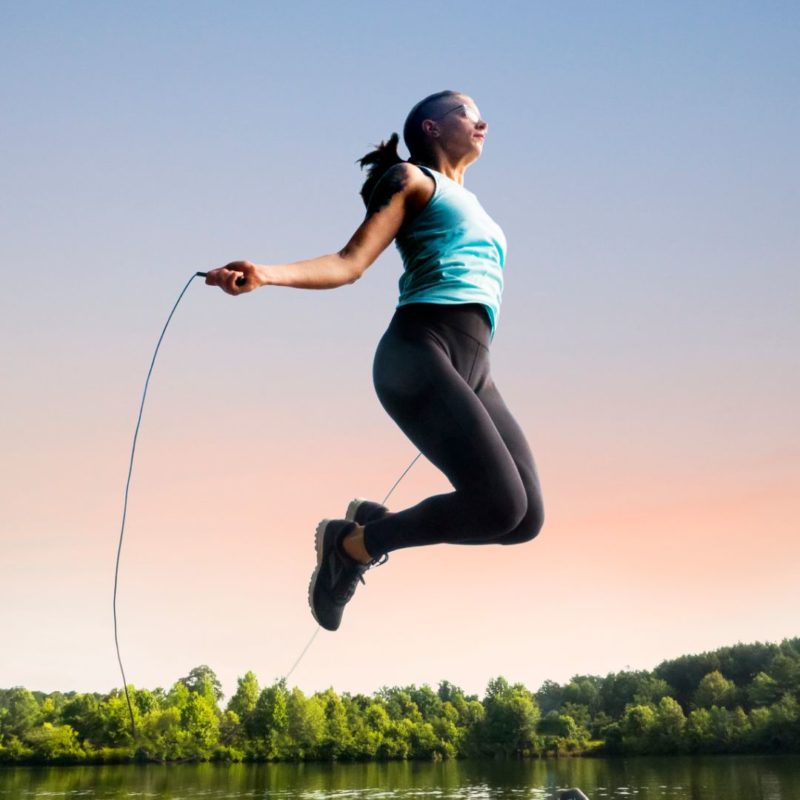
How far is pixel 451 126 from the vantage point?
3.61m

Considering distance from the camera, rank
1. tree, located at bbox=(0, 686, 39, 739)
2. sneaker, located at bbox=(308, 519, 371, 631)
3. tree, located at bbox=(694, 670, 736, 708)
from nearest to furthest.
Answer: sneaker, located at bbox=(308, 519, 371, 631) < tree, located at bbox=(694, 670, 736, 708) < tree, located at bbox=(0, 686, 39, 739)

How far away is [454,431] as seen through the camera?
9.93ft

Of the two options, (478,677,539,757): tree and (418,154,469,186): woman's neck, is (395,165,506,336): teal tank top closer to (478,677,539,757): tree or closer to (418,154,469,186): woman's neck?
(418,154,469,186): woman's neck

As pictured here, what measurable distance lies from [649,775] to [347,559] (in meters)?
88.5

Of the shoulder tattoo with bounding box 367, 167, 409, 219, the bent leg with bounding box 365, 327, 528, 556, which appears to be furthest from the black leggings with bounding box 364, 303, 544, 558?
the shoulder tattoo with bounding box 367, 167, 409, 219

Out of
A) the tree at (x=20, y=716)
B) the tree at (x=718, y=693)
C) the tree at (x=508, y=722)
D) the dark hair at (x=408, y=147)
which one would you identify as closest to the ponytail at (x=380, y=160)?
the dark hair at (x=408, y=147)

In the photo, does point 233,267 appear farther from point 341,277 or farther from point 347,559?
point 347,559

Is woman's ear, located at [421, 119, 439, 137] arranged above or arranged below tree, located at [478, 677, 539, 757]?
above

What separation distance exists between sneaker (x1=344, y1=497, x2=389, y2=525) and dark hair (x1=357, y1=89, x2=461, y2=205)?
1261 millimetres

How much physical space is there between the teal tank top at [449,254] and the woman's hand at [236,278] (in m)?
0.77

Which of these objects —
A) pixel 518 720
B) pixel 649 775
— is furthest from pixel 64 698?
pixel 649 775

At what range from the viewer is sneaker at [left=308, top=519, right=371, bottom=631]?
11.8 ft

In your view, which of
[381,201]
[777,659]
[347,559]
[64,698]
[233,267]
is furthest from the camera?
[64,698]

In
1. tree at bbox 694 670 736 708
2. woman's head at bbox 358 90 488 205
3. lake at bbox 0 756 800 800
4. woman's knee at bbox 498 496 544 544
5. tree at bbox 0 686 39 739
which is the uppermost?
woman's head at bbox 358 90 488 205
